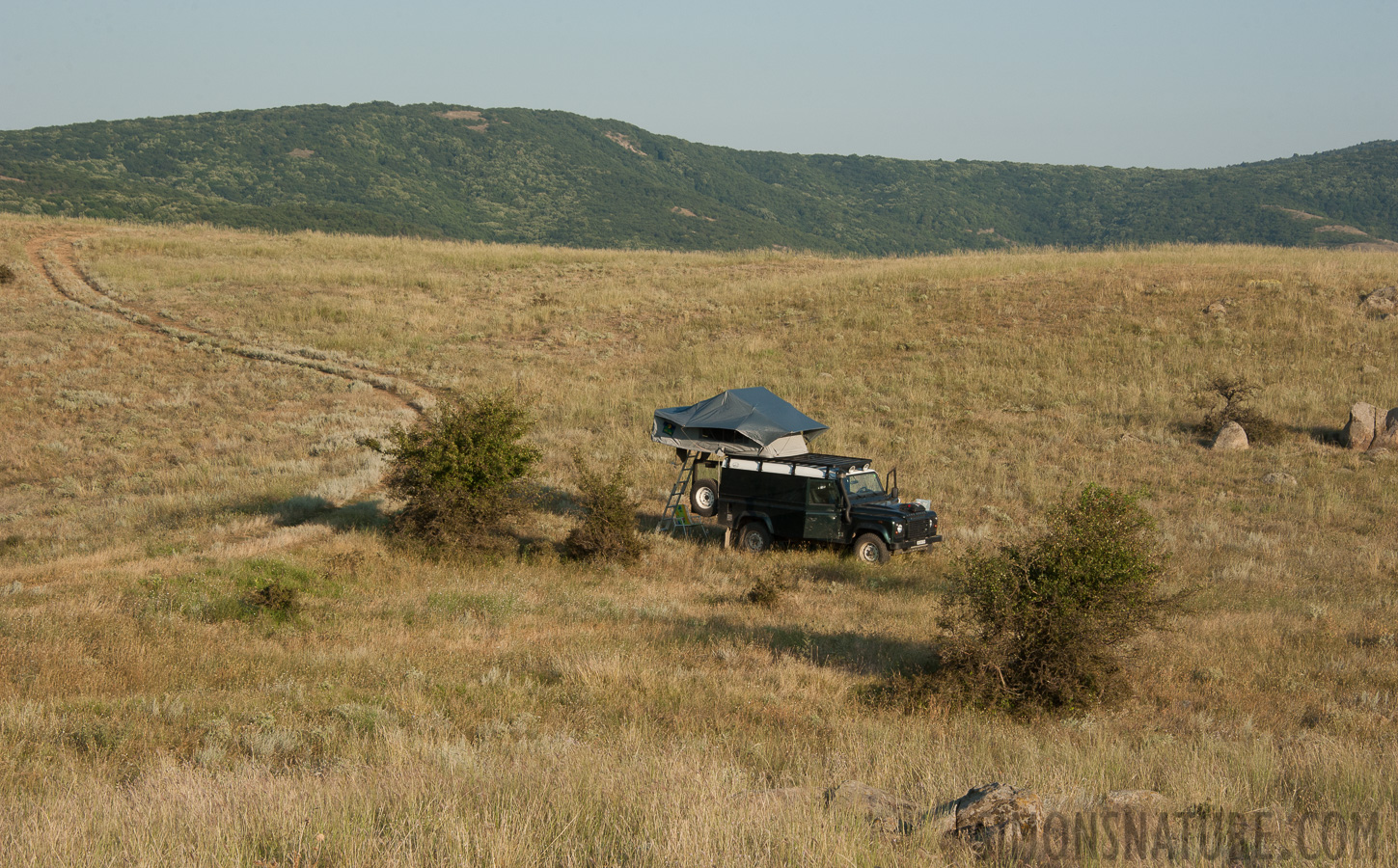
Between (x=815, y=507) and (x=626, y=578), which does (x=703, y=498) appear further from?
(x=626, y=578)

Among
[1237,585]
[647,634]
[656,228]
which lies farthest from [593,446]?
[656,228]

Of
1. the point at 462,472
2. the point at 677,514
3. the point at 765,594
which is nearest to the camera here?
the point at 765,594

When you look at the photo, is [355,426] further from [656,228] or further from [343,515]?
[656,228]

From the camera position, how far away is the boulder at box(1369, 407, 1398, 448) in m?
21.5

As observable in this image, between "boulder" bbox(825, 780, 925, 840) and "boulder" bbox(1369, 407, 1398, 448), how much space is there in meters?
22.6

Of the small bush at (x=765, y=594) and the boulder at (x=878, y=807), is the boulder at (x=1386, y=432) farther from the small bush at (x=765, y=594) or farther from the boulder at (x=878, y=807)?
the boulder at (x=878, y=807)

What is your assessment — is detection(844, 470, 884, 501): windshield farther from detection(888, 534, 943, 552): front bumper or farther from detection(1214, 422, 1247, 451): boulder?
detection(1214, 422, 1247, 451): boulder

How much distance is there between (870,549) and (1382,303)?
26946 millimetres

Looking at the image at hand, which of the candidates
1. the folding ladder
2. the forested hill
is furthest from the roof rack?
the forested hill

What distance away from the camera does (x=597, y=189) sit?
149875 mm

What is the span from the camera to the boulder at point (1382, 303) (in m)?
31.1

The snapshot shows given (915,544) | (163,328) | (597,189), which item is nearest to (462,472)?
(915,544)

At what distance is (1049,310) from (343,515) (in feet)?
94.4

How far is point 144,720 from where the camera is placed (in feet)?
23.0
